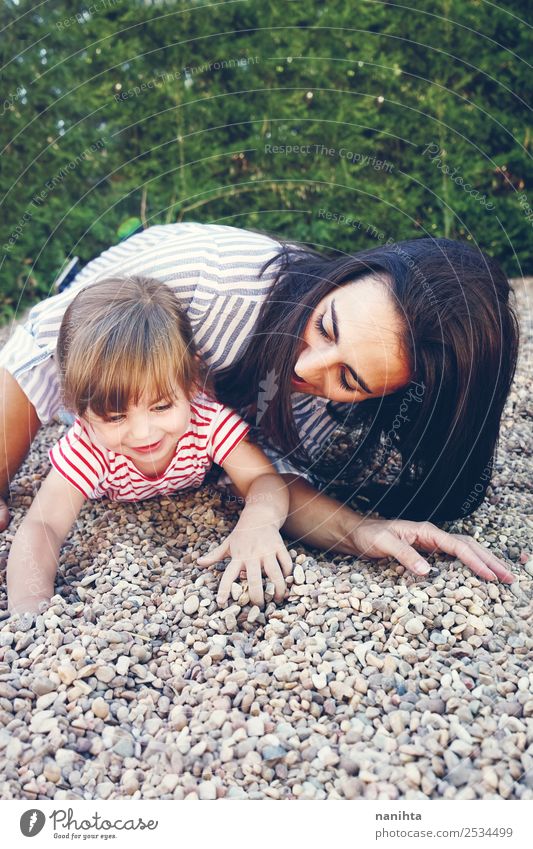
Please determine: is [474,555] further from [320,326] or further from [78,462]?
[78,462]

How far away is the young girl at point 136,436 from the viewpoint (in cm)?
212

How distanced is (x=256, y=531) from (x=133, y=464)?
19.1 inches

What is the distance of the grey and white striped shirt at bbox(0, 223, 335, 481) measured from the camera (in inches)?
98.2

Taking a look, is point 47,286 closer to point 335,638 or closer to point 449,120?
point 449,120

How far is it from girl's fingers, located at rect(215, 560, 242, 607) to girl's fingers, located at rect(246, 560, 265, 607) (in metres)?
0.03

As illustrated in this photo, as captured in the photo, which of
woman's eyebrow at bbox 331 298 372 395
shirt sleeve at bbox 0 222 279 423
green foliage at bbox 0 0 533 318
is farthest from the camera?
green foliage at bbox 0 0 533 318

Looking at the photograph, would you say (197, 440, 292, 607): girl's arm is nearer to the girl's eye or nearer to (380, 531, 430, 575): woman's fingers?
(380, 531, 430, 575): woman's fingers

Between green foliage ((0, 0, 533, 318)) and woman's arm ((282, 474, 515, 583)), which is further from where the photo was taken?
green foliage ((0, 0, 533, 318))

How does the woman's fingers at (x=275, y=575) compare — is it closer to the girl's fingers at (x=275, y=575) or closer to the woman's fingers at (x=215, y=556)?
the girl's fingers at (x=275, y=575)

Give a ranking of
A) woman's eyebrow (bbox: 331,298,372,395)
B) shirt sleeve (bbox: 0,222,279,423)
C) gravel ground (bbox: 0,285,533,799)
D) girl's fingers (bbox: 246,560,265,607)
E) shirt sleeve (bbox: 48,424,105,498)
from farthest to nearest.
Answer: shirt sleeve (bbox: 0,222,279,423), shirt sleeve (bbox: 48,424,105,498), woman's eyebrow (bbox: 331,298,372,395), girl's fingers (bbox: 246,560,265,607), gravel ground (bbox: 0,285,533,799)

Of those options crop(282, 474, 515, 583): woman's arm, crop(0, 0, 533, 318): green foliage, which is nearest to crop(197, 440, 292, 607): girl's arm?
crop(282, 474, 515, 583): woman's arm

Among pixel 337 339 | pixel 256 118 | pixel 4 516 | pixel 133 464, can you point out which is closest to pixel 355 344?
pixel 337 339
